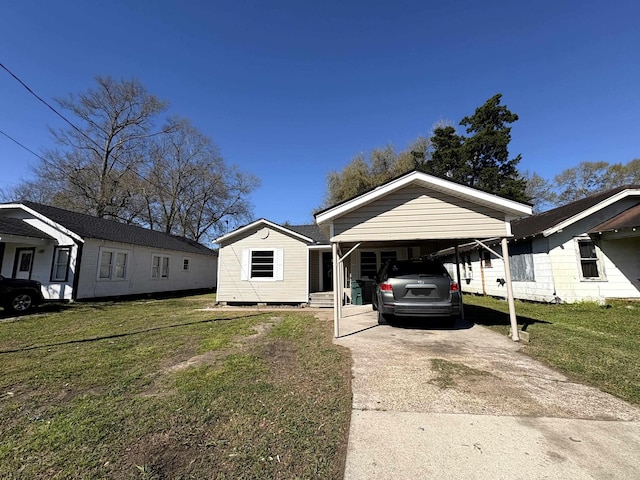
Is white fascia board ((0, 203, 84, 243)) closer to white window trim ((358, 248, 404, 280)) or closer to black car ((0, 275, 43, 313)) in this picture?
black car ((0, 275, 43, 313))

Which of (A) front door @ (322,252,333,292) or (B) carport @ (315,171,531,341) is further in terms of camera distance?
(A) front door @ (322,252,333,292)

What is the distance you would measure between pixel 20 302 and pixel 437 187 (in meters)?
14.4

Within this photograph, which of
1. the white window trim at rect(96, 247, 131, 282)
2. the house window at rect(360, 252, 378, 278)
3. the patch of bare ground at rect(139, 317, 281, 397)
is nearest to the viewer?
the patch of bare ground at rect(139, 317, 281, 397)

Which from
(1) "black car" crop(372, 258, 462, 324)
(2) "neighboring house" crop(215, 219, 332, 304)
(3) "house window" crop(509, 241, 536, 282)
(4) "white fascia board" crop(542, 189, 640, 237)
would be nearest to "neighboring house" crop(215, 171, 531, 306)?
(2) "neighboring house" crop(215, 219, 332, 304)

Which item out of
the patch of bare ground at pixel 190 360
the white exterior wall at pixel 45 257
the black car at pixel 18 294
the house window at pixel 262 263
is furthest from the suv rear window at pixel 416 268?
the white exterior wall at pixel 45 257

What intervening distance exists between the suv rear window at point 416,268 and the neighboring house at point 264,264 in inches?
233

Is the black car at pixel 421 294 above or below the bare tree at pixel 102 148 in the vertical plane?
below

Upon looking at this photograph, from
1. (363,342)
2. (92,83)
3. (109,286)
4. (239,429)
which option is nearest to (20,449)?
(239,429)

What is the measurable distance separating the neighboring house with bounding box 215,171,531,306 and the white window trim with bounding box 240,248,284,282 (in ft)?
0.10

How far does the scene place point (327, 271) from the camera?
14.5m

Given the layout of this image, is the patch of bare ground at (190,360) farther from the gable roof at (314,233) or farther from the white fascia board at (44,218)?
the white fascia board at (44,218)

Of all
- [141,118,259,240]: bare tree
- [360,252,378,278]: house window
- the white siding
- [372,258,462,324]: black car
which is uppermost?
[141,118,259,240]: bare tree

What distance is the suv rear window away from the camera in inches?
247

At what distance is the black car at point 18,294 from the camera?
9.38 meters
